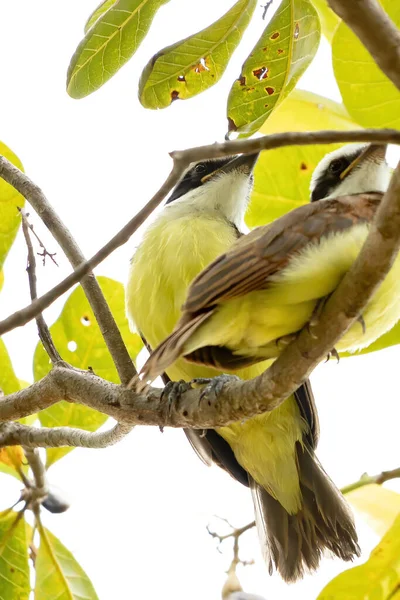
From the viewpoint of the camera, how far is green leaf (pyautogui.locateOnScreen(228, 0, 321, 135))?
6.80 ft

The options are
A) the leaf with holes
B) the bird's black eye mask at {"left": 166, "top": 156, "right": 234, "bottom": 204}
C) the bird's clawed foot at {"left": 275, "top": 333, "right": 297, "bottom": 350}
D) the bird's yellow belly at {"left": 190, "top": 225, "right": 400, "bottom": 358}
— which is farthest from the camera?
the bird's black eye mask at {"left": 166, "top": 156, "right": 234, "bottom": 204}

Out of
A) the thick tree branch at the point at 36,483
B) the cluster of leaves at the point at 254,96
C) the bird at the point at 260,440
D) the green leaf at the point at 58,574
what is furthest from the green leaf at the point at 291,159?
the green leaf at the point at 58,574

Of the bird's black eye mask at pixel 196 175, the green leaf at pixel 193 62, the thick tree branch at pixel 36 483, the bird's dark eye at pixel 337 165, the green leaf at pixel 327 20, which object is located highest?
the bird's black eye mask at pixel 196 175

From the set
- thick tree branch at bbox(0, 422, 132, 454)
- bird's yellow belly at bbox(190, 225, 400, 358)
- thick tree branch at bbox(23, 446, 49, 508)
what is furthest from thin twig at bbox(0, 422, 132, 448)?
bird's yellow belly at bbox(190, 225, 400, 358)

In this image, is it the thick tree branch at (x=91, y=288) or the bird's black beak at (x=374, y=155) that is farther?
the bird's black beak at (x=374, y=155)

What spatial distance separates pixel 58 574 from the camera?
2551 millimetres

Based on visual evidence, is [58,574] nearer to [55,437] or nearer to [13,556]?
[13,556]

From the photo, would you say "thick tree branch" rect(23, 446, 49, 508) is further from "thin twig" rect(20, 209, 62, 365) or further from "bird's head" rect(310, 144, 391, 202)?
"bird's head" rect(310, 144, 391, 202)

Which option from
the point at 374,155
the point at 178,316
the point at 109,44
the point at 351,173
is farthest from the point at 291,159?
the point at 109,44

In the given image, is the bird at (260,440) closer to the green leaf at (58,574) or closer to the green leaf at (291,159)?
the green leaf at (291,159)

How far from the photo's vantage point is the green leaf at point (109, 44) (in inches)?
81.4

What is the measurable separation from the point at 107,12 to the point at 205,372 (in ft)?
3.56

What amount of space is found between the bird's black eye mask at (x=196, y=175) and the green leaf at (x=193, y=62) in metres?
0.84

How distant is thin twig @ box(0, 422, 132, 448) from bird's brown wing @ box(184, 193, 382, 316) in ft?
2.04
